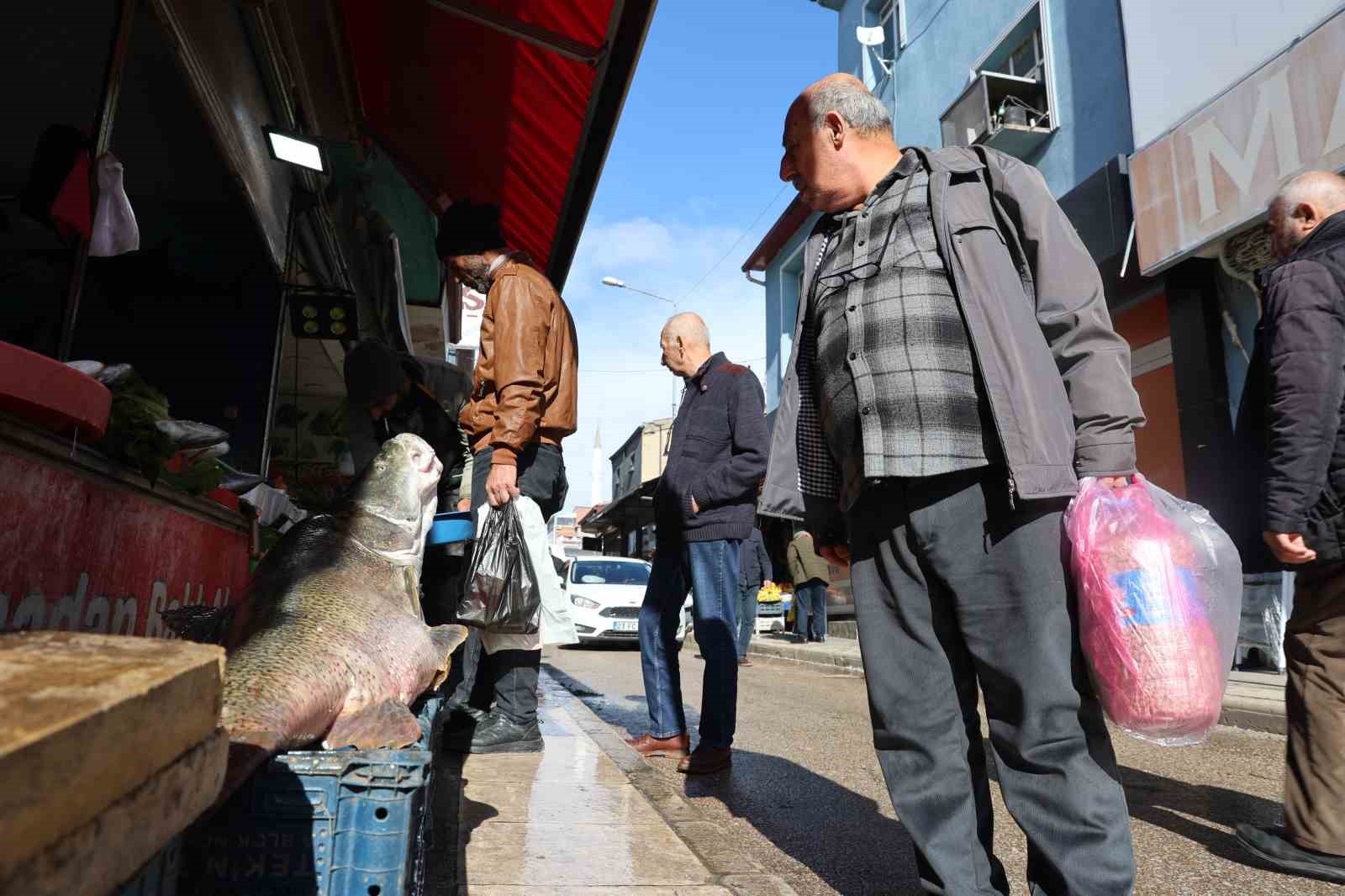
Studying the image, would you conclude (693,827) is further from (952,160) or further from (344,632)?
(952,160)

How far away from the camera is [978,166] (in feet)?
6.84

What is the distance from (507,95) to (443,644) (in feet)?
15.0

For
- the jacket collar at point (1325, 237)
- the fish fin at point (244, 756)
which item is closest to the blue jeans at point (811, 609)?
the jacket collar at point (1325, 237)

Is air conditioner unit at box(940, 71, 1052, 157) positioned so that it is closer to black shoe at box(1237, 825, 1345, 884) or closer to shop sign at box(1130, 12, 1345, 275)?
shop sign at box(1130, 12, 1345, 275)

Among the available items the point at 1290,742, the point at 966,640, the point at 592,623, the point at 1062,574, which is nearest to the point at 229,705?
the point at 966,640

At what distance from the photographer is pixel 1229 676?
4695 millimetres

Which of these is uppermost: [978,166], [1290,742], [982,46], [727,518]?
[982,46]

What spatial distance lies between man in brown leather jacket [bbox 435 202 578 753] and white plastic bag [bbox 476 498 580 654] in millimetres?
67

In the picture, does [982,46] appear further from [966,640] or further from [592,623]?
[966,640]

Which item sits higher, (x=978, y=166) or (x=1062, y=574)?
(x=978, y=166)

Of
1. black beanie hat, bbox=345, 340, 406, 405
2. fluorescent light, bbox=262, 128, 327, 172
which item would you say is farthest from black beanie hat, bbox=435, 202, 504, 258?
fluorescent light, bbox=262, 128, 327, 172

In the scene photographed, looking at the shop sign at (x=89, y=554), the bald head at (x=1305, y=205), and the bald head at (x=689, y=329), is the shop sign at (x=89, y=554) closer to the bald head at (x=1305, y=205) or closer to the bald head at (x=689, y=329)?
the bald head at (x=689, y=329)

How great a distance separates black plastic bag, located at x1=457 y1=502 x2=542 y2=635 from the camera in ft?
10.6

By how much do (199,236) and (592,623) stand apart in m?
8.29
